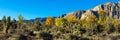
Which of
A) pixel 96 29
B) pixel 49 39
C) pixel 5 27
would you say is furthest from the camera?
pixel 96 29

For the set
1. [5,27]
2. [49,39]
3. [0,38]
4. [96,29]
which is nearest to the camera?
[0,38]

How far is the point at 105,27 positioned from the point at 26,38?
26604 mm

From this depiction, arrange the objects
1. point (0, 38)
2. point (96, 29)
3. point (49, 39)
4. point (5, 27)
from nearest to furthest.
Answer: point (0, 38)
point (49, 39)
point (5, 27)
point (96, 29)

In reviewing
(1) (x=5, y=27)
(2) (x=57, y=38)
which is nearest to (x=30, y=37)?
(2) (x=57, y=38)

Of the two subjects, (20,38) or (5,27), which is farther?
(5,27)

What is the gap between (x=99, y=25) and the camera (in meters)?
65.8

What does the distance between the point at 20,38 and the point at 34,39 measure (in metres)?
2.43

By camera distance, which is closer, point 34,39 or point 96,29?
point 34,39

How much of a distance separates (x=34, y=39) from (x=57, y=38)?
389 centimetres

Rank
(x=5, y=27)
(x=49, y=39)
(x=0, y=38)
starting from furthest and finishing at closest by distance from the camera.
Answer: (x=5, y=27), (x=49, y=39), (x=0, y=38)

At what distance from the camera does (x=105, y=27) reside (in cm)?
6512

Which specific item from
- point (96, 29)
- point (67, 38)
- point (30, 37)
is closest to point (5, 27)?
point (30, 37)

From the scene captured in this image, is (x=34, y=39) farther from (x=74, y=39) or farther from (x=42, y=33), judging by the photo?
(x=74, y=39)

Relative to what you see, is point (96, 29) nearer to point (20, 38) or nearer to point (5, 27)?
point (5, 27)
